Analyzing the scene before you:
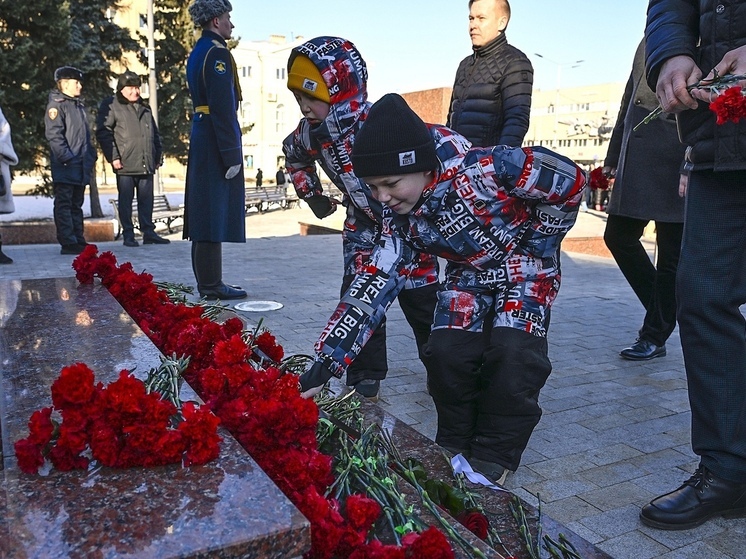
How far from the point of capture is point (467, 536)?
154cm

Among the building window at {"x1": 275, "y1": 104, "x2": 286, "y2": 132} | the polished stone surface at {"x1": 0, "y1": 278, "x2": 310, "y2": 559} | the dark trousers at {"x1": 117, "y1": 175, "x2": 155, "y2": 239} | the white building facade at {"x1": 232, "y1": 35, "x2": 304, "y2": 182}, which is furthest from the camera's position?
the building window at {"x1": 275, "y1": 104, "x2": 286, "y2": 132}

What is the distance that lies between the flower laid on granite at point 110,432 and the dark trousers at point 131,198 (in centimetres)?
834

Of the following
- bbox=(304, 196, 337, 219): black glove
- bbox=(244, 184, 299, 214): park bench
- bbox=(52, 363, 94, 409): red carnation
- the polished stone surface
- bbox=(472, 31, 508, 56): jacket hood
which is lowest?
bbox=(244, 184, 299, 214): park bench

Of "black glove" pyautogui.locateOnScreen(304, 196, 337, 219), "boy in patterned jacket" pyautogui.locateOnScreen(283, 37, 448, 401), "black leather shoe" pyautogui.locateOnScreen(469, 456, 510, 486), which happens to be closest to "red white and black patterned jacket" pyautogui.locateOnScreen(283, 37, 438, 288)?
"boy in patterned jacket" pyautogui.locateOnScreen(283, 37, 448, 401)

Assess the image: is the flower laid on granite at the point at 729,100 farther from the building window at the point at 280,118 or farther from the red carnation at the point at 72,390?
the building window at the point at 280,118

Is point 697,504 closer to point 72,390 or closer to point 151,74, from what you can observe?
point 72,390

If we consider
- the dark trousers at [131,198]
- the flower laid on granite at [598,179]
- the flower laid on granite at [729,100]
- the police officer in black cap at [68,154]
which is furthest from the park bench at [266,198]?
the flower laid on granite at [729,100]

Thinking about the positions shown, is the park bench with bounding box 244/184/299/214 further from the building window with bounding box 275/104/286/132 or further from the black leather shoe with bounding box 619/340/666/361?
the building window with bounding box 275/104/286/132

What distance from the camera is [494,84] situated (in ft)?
13.1

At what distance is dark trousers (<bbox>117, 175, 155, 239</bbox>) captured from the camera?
9234 millimetres

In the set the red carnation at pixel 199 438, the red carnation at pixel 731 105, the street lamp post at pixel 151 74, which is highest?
the street lamp post at pixel 151 74

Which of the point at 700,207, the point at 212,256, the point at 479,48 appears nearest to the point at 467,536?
the point at 700,207

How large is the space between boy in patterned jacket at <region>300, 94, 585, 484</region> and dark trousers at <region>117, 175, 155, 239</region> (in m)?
7.45

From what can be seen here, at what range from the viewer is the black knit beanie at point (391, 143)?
2266mm
